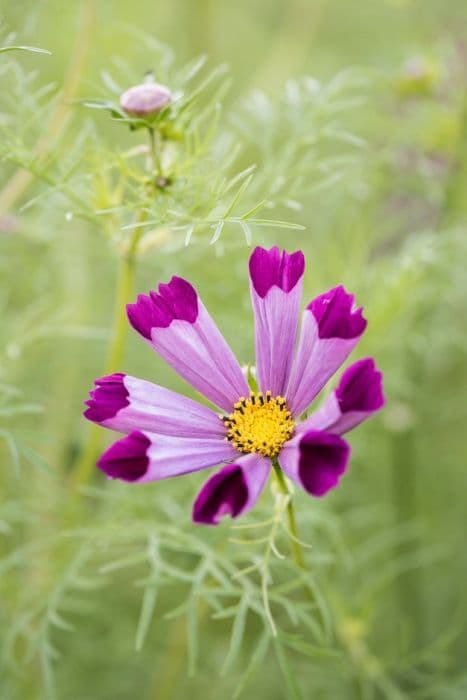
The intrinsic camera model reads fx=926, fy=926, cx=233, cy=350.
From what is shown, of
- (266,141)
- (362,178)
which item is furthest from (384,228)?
(266,141)

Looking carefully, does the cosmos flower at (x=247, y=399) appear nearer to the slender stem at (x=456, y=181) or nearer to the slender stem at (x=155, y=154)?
the slender stem at (x=155, y=154)

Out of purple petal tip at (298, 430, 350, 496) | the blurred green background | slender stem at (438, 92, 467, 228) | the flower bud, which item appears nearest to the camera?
purple petal tip at (298, 430, 350, 496)

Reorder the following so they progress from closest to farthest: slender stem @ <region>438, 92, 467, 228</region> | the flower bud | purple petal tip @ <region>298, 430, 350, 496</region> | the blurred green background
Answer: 1. purple petal tip @ <region>298, 430, 350, 496</region>
2. the flower bud
3. the blurred green background
4. slender stem @ <region>438, 92, 467, 228</region>

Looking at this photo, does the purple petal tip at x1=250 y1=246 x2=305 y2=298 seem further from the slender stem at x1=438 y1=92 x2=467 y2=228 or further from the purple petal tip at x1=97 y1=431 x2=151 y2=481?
the slender stem at x1=438 y1=92 x2=467 y2=228

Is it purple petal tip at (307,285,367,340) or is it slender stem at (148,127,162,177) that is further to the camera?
slender stem at (148,127,162,177)

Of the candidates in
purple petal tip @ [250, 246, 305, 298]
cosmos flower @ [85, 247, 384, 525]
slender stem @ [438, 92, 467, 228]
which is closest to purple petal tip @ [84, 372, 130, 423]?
cosmos flower @ [85, 247, 384, 525]

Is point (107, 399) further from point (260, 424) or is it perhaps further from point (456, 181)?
point (456, 181)

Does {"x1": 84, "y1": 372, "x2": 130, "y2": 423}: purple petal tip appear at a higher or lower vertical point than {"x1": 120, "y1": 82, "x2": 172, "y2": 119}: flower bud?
lower

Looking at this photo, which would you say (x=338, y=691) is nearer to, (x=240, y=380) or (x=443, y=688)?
(x=443, y=688)
